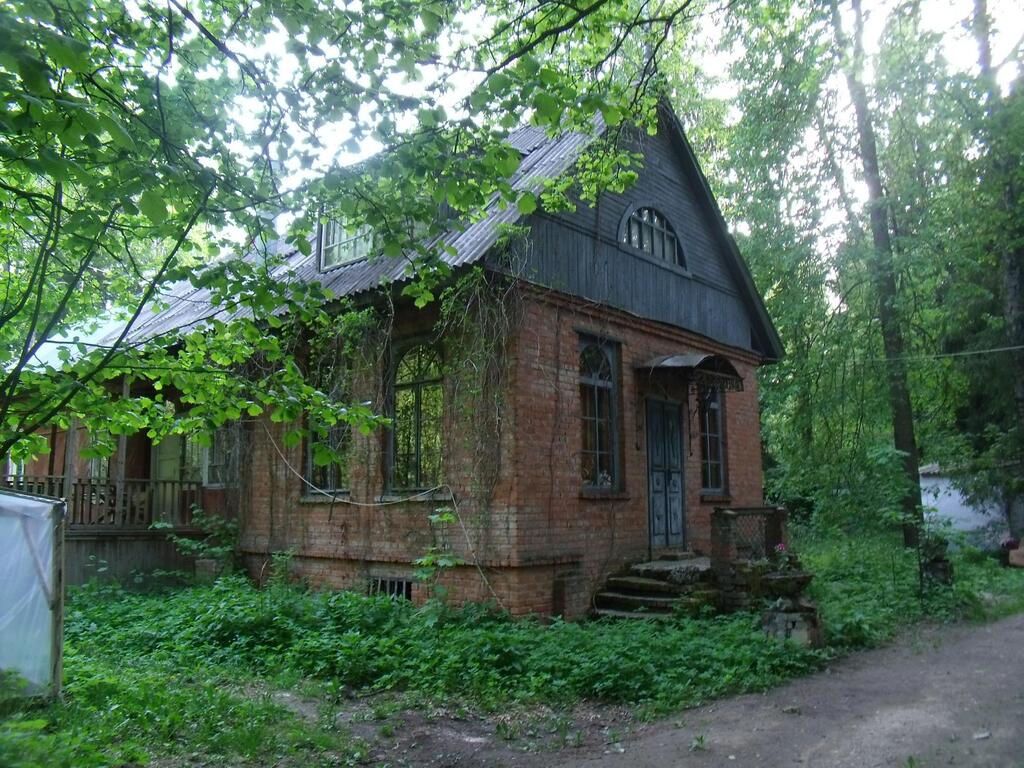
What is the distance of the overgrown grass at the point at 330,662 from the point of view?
19.2 ft

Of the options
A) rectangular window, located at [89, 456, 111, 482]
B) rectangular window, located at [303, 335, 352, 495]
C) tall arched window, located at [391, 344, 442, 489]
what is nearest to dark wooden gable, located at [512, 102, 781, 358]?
tall arched window, located at [391, 344, 442, 489]

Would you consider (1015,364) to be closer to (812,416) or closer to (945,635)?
(812,416)

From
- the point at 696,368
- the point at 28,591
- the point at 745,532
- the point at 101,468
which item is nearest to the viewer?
the point at 28,591

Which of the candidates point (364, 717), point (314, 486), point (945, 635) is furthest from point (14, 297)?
point (945, 635)

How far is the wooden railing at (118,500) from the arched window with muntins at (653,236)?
8771mm

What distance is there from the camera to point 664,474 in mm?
13062

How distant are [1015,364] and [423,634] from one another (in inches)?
624

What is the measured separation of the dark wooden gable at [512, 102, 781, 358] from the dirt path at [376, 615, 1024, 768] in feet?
19.2

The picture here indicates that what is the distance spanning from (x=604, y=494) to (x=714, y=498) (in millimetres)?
3285

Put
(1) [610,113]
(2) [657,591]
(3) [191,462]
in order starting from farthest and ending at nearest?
A: (3) [191,462], (2) [657,591], (1) [610,113]

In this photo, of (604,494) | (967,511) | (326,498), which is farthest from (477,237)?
(967,511)

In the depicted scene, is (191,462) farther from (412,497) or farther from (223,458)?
(412,497)

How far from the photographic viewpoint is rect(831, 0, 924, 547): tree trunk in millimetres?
17625

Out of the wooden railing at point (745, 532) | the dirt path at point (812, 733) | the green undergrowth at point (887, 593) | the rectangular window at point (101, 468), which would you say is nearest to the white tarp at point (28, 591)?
the dirt path at point (812, 733)
